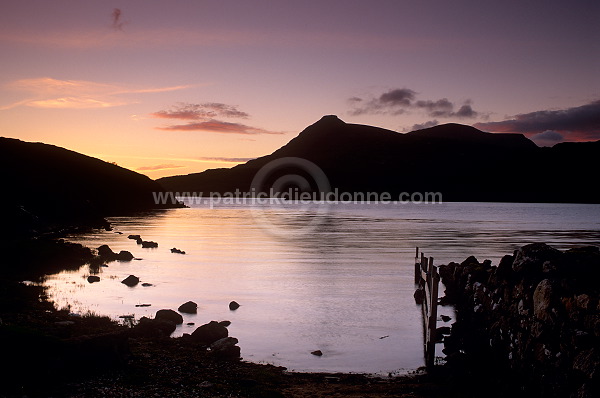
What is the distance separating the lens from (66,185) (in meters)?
143

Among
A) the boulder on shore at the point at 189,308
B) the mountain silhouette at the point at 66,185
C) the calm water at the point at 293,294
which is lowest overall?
the calm water at the point at 293,294

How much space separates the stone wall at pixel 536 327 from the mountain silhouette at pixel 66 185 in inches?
2343

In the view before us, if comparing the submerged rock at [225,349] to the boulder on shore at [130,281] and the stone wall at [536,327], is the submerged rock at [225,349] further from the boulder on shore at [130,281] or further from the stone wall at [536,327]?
the boulder on shore at [130,281]

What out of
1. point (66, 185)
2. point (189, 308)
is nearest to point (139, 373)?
point (189, 308)

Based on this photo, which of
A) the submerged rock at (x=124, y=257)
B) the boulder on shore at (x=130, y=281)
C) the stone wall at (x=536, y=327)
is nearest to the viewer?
the stone wall at (x=536, y=327)

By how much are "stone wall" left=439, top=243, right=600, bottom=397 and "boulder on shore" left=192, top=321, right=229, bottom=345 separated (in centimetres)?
863

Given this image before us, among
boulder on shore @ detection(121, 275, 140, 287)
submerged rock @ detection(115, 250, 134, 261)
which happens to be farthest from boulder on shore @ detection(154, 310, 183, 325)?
submerged rock @ detection(115, 250, 134, 261)

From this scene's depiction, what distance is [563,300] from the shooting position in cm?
1401

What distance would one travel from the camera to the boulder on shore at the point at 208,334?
1939 cm

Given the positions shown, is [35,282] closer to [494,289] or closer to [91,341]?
[91,341]

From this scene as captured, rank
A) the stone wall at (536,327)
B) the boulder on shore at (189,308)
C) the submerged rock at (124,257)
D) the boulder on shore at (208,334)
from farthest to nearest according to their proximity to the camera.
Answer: the submerged rock at (124,257) < the boulder on shore at (189,308) < the boulder on shore at (208,334) < the stone wall at (536,327)

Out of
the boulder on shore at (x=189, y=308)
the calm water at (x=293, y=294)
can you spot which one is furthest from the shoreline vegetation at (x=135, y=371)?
the boulder on shore at (x=189, y=308)

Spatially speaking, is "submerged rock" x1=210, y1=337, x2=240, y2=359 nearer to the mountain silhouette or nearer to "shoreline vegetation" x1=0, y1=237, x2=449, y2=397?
"shoreline vegetation" x1=0, y1=237, x2=449, y2=397

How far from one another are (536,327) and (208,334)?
1157 cm
